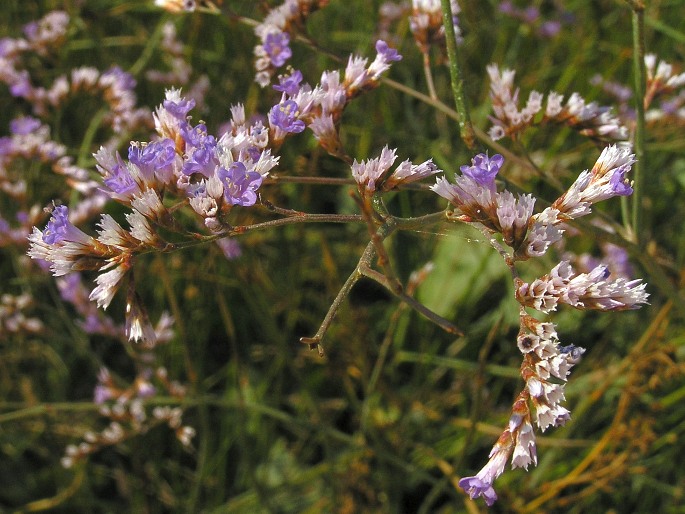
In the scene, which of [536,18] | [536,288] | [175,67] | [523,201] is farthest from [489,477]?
[536,18]

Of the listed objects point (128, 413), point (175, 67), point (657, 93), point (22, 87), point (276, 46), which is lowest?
point (128, 413)

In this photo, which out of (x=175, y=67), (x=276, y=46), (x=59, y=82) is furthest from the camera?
(x=175, y=67)

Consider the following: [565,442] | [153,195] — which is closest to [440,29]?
[153,195]

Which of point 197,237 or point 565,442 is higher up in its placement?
point 197,237

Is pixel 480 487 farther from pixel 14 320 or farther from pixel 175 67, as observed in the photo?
pixel 175 67

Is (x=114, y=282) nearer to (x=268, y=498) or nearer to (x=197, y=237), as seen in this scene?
(x=197, y=237)

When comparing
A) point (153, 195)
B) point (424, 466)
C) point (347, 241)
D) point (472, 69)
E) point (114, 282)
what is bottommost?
point (424, 466)
